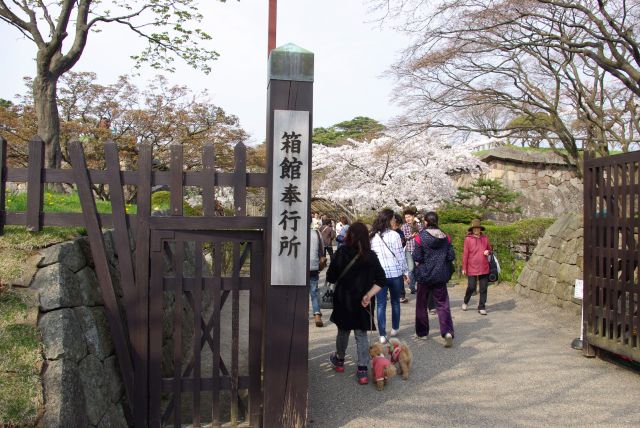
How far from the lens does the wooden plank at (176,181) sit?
3.94 m

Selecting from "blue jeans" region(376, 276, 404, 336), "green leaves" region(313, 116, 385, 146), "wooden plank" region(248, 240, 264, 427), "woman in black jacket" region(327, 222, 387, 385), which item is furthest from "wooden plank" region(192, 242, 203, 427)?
"green leaves" region(313, 116, 385, 146)

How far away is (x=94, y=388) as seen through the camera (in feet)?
11.8

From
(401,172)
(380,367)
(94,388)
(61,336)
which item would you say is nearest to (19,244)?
(61,336)

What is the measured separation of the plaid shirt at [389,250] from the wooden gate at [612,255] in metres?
2.34

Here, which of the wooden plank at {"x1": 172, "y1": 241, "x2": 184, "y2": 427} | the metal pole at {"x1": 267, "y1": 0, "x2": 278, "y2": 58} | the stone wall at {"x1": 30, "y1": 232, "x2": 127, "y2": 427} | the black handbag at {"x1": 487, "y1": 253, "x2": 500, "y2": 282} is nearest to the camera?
the stone wall at {"x1": 30, "y1": 232, "x2": 127, "y2": 427}

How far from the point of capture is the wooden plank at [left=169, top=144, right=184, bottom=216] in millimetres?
3938

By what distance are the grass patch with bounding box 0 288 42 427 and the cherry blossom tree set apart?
20738 millimetres

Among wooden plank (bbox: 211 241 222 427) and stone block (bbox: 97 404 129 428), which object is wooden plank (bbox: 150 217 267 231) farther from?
stone block (bbox: 97 404 129 428)

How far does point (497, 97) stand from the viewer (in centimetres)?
1261

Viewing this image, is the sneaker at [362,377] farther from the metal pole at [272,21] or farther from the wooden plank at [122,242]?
the metal pole at [272,21]

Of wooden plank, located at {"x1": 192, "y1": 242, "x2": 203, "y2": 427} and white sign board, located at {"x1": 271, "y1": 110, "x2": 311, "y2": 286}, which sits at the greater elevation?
white sign board, located at {"x1": 271, "y1": 110, "x2": 311, "y2": 286}

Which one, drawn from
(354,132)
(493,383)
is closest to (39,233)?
(493,383)

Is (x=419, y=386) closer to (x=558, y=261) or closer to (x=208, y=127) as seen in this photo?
(x=558, y=261)

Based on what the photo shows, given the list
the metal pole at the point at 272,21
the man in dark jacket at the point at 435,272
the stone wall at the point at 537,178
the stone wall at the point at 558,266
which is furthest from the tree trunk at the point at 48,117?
the stone wall at the point at 537,178
